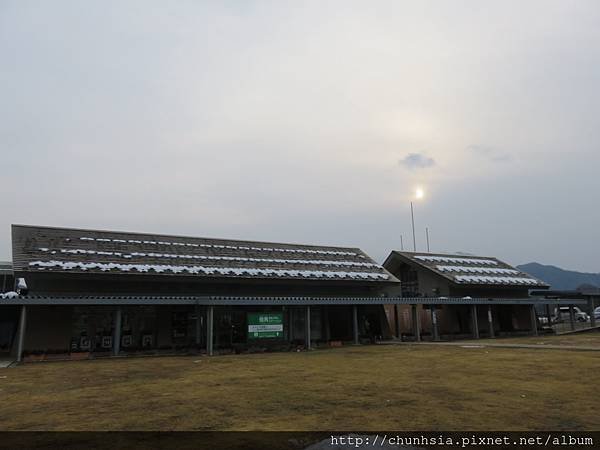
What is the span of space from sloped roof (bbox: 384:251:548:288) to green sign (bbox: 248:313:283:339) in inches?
637

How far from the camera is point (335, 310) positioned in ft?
104

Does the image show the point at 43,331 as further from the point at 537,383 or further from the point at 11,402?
the point at 537,383

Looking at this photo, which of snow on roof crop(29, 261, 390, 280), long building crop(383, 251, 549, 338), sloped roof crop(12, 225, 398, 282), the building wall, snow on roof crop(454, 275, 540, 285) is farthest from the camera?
snow on roof crop(454, 275, 540, 285)

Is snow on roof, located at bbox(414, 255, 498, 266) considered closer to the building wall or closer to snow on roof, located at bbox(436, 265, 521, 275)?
snow on roof, located at bbox(436, 265, 521, 275)

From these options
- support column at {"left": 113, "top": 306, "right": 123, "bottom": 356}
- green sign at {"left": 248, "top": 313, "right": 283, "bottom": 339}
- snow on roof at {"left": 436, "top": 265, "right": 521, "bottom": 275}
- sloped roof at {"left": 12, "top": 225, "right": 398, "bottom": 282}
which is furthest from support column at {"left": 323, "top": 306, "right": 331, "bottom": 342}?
support column at {"left": 113, "top": 306, "right": 123, "bottom": 356}

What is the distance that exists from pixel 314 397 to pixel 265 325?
1665cm

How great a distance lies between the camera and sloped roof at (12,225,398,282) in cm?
2411

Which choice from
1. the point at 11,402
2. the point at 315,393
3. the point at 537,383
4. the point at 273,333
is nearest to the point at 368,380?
the point at 315,393

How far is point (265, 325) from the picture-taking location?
2633 cm

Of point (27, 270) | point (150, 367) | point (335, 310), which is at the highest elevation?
point (27, 270)

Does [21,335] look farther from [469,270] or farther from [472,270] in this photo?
[472,270]

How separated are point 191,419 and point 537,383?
27.7 ft

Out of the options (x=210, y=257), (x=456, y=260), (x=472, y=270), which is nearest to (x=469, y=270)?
(x=472, y=270)

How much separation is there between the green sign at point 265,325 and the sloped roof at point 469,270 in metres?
16.2
